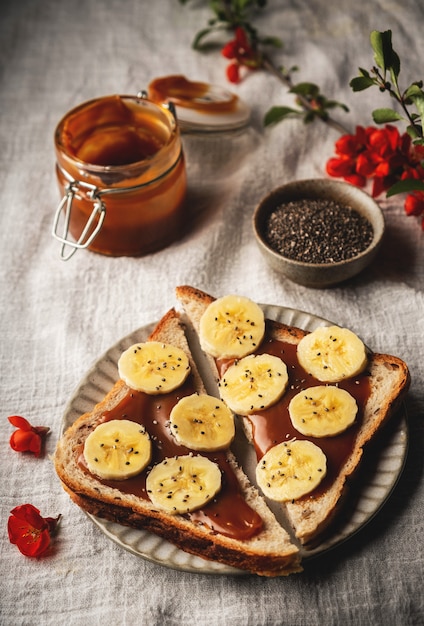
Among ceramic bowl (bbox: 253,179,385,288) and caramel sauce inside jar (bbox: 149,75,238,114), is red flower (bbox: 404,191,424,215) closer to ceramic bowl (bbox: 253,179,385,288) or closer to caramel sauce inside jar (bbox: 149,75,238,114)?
ceramic bowl (bbox: 253,179,385,288)

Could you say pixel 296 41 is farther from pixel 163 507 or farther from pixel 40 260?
pixel 163 507

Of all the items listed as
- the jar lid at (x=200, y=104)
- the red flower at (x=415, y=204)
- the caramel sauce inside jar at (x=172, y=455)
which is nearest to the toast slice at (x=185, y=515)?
the caramel sauce inside jar at (x=172, y=455)

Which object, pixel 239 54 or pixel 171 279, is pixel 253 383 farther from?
pixel 239 54

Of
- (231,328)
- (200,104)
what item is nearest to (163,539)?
(231,328)

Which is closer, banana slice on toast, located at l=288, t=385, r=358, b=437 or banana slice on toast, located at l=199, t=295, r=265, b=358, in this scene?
banana slice on toast, located at l=288, t=385, r=358, b=437

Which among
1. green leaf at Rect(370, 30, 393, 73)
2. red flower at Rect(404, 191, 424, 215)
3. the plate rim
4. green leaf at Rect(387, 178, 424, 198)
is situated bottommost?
the plate rim

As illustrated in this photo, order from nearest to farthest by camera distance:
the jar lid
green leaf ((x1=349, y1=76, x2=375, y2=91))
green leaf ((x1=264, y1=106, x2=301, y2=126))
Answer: green leaf ((x1=349, y1=76, x2=375, y2=91))
the jar lid
green leaf ((x1=264, y1=106, x2=301, y2=126))

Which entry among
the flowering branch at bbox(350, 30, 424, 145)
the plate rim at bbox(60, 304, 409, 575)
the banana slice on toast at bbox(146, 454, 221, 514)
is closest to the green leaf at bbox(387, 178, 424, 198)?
the flowering branch at bbox(350, 30, 424, 145)

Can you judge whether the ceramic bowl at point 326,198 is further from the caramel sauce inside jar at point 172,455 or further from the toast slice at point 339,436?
the caramel sauce inside jar at point 172,455
